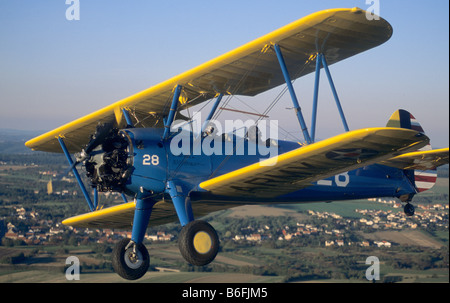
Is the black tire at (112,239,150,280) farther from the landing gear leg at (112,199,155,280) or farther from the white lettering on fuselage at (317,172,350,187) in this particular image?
the white lettering on fuselage at (317,172,350,187)

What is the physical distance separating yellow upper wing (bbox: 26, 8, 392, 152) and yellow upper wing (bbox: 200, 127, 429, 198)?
2.04 meters

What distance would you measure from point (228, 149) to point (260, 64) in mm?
1681

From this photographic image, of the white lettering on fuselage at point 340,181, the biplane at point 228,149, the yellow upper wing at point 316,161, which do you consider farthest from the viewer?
the white lettering on fuselage at point 340,181

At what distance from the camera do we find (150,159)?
27.9 ft

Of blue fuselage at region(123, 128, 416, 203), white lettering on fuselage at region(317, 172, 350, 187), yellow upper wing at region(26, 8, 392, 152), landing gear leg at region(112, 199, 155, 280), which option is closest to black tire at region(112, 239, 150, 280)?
landing gear leg at region(112, 199, 155, 280)

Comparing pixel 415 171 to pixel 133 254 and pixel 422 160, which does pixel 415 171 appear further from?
pixel 133 254

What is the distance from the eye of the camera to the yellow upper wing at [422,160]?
9450mm

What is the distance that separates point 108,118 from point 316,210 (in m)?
31.6

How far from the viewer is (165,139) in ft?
28.7

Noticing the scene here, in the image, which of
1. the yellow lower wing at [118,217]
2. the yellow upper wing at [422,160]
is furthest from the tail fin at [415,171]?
the yellow lower wing at [118,217]

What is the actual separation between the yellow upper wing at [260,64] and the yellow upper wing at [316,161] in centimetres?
204

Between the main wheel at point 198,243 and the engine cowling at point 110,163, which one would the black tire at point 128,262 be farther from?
the main wheel at point 198,243
